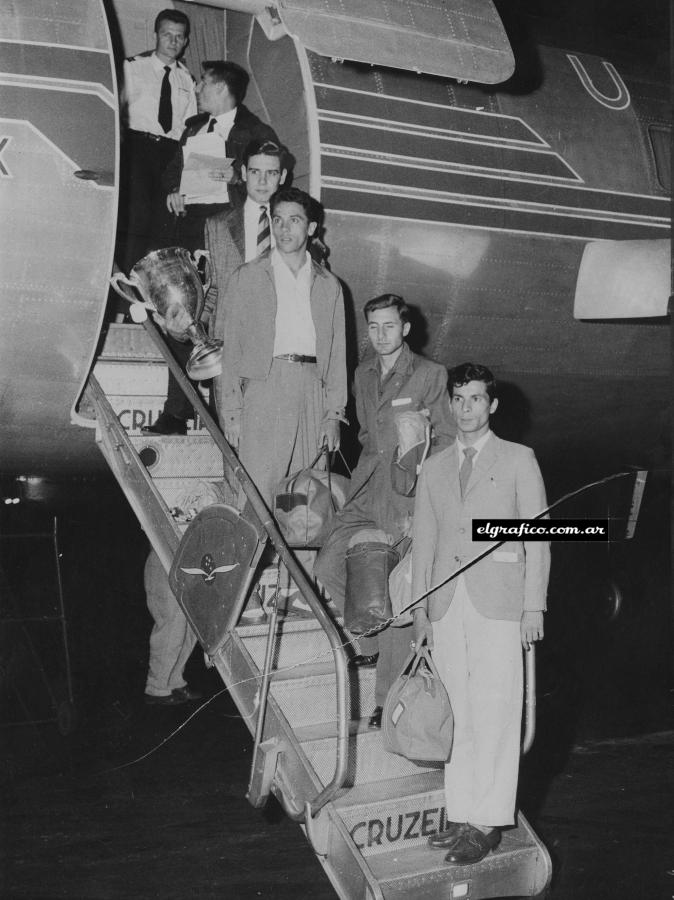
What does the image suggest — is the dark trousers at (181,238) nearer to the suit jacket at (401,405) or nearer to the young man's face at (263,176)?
the young man's face at (263,176)

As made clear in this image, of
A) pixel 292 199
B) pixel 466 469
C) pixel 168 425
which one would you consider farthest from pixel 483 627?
pixel 168 425

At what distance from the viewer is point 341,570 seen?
493 cm

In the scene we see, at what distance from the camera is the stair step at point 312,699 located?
4.93 m

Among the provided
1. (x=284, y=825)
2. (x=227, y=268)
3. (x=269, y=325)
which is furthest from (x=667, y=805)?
(x=227, y=268)

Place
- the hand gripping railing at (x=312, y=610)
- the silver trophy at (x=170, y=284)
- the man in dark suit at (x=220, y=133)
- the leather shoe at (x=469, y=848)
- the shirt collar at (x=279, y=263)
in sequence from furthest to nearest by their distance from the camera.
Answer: the man in dark suit at (x=220, y=133)
the silver trophy at (x=170, y=284)
the shirt collar at (x=279, y=263)
the leather shoe at (x=469, y=848)
the hand gripping railing at (x=312, y=610)

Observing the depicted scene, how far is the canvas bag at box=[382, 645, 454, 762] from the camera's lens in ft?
14.1

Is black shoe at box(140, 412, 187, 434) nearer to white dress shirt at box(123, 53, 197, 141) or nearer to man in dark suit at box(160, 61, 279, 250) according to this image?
man in dark suit at box(160, 61, 279, 250)

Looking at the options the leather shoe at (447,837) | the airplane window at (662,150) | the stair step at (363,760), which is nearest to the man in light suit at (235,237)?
the stair step at (363,760)

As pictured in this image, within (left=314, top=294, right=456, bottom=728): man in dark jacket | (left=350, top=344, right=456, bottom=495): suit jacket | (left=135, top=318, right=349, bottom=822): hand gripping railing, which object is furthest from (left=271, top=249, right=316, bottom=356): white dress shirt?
(left=135, top=318, right=349, bottom=822): hand gripping railing

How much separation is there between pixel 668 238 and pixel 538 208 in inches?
50.2

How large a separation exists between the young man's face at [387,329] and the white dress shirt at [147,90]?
113 inches

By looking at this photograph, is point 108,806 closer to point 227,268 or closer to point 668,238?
point 227,268

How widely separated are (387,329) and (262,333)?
703 millimetres

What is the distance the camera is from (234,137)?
6.49 metres
